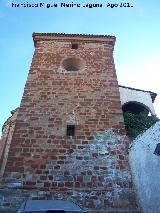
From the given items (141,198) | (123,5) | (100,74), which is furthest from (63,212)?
(123,5)

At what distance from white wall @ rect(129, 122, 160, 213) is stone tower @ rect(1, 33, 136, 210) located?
0.56 meters

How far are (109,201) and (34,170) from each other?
2.34m

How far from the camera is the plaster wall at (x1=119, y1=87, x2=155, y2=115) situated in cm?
1260

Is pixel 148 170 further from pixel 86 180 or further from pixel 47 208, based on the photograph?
pixel 47 208

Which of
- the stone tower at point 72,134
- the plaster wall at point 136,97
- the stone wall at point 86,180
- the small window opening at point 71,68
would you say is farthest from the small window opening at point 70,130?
the plaster wall at point 136,97

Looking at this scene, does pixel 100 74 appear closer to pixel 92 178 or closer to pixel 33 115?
pixel 33 115

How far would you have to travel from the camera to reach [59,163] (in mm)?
8594

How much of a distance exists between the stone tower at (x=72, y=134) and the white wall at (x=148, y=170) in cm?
56

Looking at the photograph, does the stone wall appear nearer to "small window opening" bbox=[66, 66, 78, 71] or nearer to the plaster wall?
"small window opening" bbox=[66, 66, 78, 71]

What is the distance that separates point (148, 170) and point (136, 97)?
6.09 metres

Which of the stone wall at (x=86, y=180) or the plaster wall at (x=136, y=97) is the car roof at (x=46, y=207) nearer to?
the stone wall at (x=86, y=180)

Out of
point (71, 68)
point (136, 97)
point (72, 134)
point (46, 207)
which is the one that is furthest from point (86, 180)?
point (136, 97)

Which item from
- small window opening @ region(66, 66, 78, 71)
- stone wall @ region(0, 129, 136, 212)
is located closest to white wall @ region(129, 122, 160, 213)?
stone wall @ region(0, 129, 136, 212)

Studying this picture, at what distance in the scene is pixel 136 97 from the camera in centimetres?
1285
